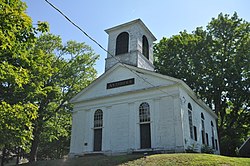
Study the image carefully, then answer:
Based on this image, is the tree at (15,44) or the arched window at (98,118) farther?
the arched window at (98,118)

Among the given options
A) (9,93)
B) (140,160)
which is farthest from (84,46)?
(140,160)

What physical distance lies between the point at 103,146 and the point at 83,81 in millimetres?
11930

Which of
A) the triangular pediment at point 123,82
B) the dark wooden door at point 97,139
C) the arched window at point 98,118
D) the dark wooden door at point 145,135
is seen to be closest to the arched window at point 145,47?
the triangular pediment at point 123,82

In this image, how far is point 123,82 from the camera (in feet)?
63.6

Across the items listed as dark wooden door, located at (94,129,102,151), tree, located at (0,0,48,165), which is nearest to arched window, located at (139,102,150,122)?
dark wooden door, located at (94,129,102,151)

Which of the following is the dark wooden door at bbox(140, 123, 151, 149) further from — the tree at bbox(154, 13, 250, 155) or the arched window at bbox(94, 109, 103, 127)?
the tree at bbox(154, 13, 250, 155)

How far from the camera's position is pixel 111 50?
23.1 metres

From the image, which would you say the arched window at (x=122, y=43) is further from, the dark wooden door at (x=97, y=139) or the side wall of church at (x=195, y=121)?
the dark wooden door at (x=97, y=139)

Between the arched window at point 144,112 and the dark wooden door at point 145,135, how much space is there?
432 mm

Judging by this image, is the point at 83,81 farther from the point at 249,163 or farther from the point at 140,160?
the point at 249,163

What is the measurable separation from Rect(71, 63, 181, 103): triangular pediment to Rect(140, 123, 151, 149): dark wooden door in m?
2.79

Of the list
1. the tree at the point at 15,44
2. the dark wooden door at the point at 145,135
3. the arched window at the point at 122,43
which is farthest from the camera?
the arched window at the point at 122,43

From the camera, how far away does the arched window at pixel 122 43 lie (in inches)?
891

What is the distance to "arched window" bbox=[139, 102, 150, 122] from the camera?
1758cm
